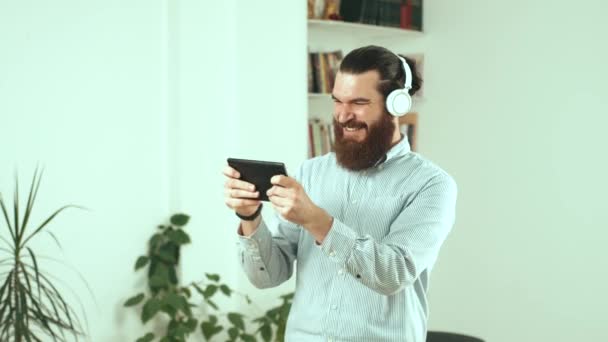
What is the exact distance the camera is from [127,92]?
3844 mm

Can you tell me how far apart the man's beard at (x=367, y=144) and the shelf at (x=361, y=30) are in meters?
2.40

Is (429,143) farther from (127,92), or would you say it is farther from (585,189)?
(127,92)

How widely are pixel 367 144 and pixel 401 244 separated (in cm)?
30

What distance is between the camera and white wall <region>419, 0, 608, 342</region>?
4.21m

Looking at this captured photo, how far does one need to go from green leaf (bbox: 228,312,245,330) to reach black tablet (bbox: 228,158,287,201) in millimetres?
1917

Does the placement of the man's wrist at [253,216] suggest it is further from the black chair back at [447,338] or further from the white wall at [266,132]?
the white wall at [266,132]

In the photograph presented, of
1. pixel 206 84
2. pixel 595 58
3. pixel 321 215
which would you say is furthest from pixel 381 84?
pixel 595 58

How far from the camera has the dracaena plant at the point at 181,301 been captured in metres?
3.81

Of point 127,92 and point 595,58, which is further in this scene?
point 595,58

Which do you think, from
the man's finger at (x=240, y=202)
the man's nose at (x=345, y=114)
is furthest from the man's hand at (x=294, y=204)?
the man's nose at (x=345, y=114)

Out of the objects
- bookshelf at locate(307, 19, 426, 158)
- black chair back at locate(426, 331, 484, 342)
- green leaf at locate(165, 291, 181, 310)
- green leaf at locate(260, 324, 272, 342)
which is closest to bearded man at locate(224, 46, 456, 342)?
black chair back at locate(426, 331, 484, 342)

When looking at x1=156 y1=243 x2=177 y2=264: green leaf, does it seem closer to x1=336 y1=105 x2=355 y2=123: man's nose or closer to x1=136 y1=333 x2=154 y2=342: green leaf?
x1=136 y1=333 x2=154 y2=342: green leaf

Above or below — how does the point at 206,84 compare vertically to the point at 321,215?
above

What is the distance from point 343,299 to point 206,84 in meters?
1.97
